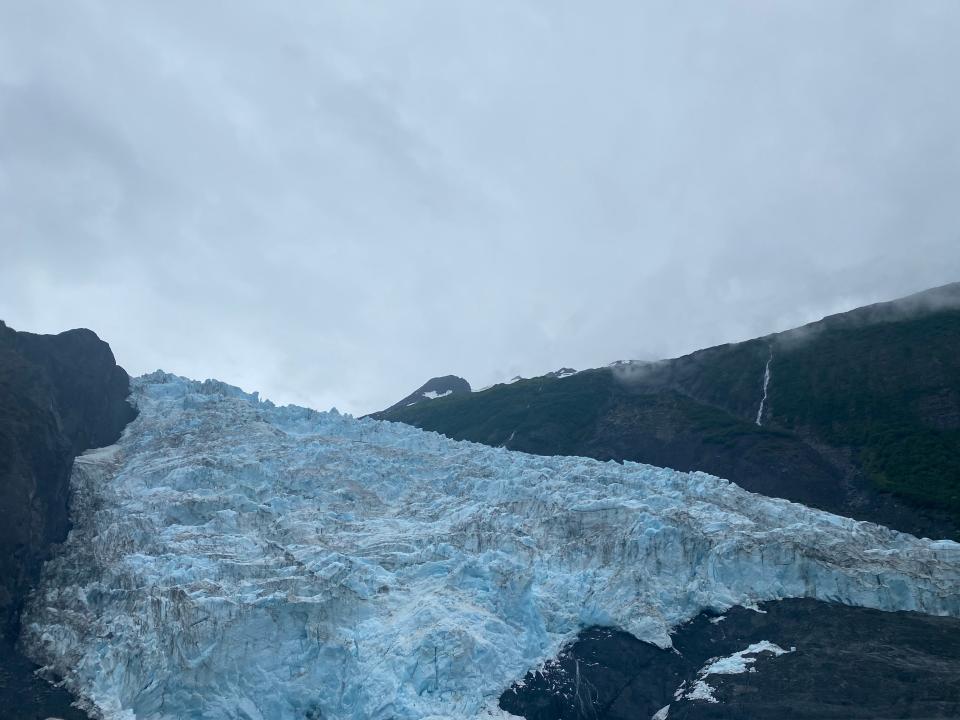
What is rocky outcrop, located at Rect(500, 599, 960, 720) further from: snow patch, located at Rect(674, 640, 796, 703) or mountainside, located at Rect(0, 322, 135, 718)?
mountainside, located at Rect(0, 322, 135, 718)

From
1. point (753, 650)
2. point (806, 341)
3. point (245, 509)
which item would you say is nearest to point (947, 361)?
point (806, 341)

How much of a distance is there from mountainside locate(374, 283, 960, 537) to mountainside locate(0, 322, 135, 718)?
38.0m

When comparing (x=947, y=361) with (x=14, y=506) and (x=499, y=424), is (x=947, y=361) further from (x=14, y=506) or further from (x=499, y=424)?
(x=14, y=506)

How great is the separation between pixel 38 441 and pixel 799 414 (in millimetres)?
58416

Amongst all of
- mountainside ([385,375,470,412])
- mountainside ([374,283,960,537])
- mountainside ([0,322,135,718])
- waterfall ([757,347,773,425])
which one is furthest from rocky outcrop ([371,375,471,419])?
mountainside ([0,322,135,718])

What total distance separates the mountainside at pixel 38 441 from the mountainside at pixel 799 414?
37956 millimetres

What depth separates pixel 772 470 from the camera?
203 ft

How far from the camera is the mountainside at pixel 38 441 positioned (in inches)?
1147

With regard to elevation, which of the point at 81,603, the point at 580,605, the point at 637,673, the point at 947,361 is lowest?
the point at 637,673

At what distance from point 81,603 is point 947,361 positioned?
65.4 m

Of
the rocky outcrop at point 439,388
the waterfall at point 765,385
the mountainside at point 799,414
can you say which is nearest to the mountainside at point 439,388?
the rocky outcrop at point 439,388

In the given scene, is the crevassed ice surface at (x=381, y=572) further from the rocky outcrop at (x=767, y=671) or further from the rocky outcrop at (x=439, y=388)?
the rocky outcrop at (x=439, y=388)

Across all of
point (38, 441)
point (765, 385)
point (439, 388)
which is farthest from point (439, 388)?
point (38, 441)

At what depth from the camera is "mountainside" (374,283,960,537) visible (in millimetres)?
58156
